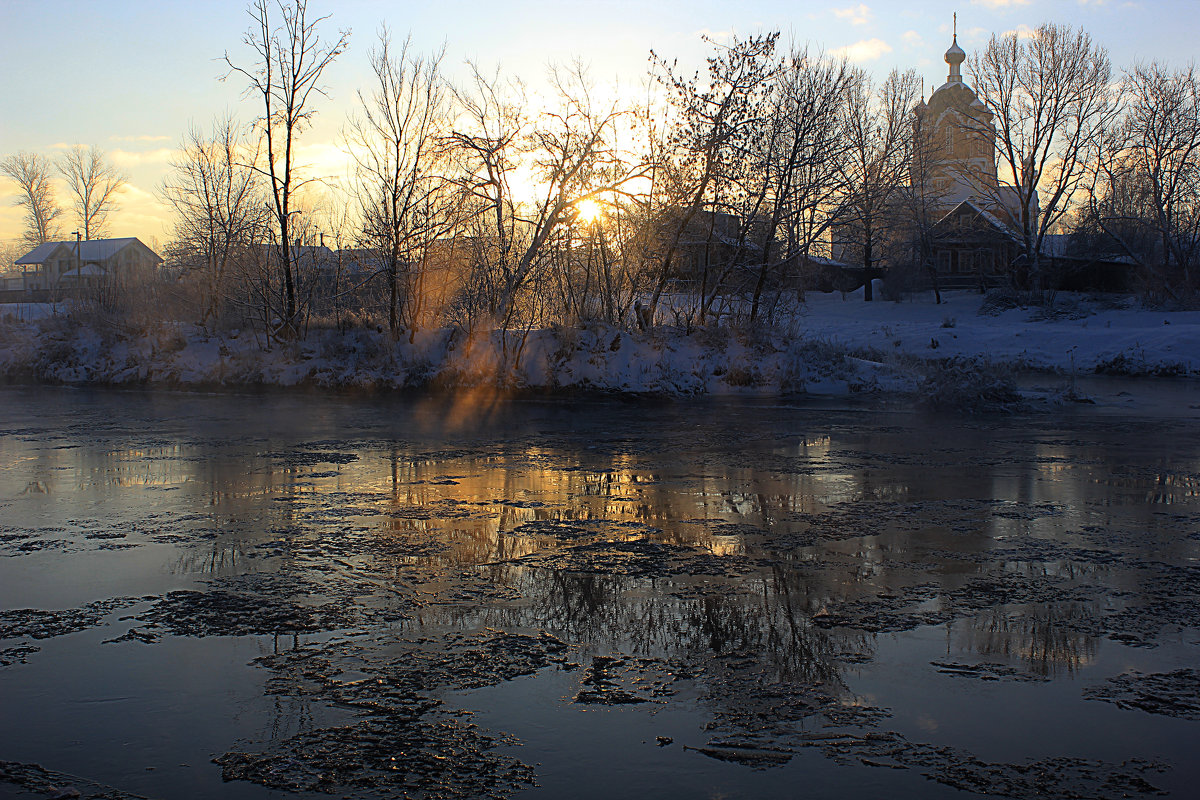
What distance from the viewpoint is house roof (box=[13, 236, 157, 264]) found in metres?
69.7

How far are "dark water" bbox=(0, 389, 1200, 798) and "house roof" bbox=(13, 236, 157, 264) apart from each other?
229ft

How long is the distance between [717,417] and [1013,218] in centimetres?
3684

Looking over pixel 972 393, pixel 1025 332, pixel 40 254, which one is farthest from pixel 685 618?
pixel 40 254

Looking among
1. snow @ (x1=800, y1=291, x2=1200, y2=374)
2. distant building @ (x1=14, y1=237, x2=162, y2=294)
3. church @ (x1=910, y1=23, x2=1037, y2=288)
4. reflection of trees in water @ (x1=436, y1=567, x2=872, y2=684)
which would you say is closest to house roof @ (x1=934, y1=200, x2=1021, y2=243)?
church @ (x1=910, y1=23, x2=1037, y2=288)

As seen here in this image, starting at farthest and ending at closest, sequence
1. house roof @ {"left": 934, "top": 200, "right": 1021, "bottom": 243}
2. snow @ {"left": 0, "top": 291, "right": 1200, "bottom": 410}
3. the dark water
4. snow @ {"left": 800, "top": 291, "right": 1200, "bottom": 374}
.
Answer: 1. house roof @ {"left": 934, "top": 200, "right": 1021, "bottom": 243}
2. snow @ {"left": 800, "top": 291, "right": 1200, "bottom": 374}
3. snow @ {"left": 0, "top": 291, "right": 1200, "bottom": 410}
4. the dark water

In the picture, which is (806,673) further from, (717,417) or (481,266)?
(481,266)

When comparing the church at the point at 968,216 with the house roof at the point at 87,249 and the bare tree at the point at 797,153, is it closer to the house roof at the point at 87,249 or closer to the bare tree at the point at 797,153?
the bare tree at the point at 797,153

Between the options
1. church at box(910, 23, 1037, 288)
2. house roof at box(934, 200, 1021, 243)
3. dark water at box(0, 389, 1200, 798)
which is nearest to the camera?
dark water at box(0, 389, 1200, 798)

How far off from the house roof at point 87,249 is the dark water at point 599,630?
69721 mm

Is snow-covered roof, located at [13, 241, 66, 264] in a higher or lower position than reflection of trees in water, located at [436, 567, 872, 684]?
higher

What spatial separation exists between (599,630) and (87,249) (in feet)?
261

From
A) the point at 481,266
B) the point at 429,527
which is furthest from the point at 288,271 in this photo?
the point at 429,527

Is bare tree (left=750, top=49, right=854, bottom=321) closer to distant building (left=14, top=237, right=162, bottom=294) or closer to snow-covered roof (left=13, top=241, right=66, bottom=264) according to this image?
distant building (left=14, top=237, right=162, bottom=294)

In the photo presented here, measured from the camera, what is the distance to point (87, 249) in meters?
72.1
